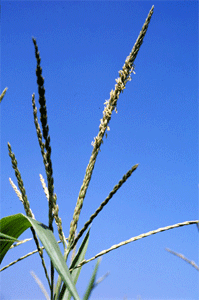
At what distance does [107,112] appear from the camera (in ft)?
2.67

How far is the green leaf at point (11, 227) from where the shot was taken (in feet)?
3.12

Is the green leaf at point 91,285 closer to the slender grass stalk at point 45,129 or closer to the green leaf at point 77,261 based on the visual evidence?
the green leaf at point 77,261

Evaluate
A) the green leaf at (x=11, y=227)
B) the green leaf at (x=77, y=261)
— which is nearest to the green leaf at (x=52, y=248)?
the green leaf at (x=11, y=227)

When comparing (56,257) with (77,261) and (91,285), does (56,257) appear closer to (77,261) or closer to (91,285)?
(77,261)

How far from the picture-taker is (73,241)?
0.76 m

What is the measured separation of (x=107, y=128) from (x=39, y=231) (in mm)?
305

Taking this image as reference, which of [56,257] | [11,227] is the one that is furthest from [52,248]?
[11,227]

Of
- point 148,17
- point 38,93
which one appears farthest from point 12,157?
point 148,17

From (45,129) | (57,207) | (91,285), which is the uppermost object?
(45,129)

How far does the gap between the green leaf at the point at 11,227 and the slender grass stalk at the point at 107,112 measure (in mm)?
248

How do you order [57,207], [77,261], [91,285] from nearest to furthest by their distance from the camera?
[57,207], [77,261], [91,285]

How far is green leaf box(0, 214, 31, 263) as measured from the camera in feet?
3.12

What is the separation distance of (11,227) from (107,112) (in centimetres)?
47

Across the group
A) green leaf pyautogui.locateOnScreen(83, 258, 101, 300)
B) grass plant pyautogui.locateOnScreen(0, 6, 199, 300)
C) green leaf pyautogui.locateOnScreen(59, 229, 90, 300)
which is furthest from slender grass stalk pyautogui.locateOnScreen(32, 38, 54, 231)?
green leaf pyautogui.locateOnScreen(83, 258, 101, 300)
